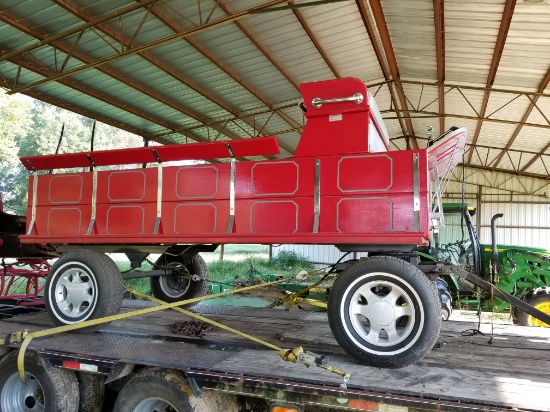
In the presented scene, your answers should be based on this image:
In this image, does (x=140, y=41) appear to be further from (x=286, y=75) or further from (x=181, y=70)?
(x=286, y=75)

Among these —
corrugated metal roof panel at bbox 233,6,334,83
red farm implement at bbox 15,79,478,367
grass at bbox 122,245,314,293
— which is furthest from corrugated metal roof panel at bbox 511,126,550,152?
red farm implement at bbox 15,79,478,367

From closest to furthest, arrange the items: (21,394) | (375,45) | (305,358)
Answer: (305,358) < (21,394) < (375,45)

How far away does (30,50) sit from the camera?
9844 mm

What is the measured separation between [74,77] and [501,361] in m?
11.5

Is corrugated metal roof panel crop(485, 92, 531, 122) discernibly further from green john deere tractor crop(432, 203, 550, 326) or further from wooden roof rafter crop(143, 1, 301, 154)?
wooden roof rafter crop(143, 1, 301, 154)

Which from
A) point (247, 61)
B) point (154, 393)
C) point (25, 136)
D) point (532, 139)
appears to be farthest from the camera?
point (25, 136)

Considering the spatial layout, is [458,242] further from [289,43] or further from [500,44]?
[289,43]

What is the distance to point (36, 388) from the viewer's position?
→ 4047 mm

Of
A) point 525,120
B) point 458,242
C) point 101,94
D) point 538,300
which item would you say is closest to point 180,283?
point 538,300

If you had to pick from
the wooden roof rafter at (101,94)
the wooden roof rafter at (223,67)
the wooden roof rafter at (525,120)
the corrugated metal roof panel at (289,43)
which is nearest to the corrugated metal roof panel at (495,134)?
the wooden roof rafter at (525,120)

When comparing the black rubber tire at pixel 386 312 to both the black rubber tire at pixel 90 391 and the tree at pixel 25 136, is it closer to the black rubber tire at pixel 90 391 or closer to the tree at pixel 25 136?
the black rubber tire at pixel 90 391

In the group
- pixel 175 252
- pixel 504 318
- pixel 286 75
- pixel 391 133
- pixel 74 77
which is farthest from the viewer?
pixel 391 133

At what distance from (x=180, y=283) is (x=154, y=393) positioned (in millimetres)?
2846

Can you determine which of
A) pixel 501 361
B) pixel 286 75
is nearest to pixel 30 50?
pixel 286 75
